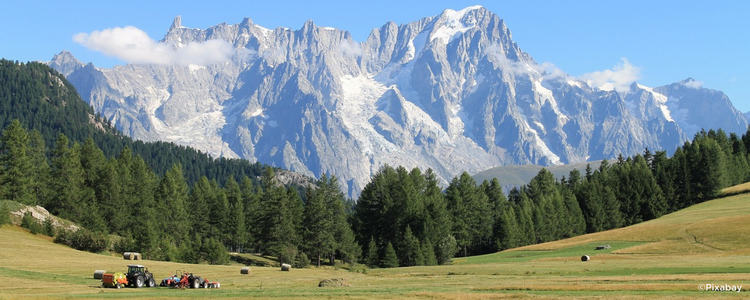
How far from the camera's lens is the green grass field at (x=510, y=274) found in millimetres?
47281

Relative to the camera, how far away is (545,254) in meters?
109

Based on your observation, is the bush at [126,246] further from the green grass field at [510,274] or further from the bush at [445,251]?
the bush at [445,251]

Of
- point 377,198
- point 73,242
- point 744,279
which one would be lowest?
point 744,279

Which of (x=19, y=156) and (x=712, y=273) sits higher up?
(x=19, y=156)

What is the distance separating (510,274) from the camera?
71.6 m

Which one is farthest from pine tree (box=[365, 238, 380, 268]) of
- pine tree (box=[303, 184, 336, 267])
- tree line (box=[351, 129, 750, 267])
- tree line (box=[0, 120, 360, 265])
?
pine tree (box=[303, 184, 336, 267])

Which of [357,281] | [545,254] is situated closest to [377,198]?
[545,254]

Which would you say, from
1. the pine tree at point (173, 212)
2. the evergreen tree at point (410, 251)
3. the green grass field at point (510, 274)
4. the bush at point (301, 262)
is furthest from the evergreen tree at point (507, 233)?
the pine tree at point (173, 212)

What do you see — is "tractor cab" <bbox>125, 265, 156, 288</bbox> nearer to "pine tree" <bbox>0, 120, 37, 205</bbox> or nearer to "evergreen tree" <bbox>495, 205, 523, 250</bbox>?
"pine tree" <bbox>0, 120, 37, 205</bbox>

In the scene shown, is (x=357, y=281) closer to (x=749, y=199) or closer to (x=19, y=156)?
(x=19, y=156)

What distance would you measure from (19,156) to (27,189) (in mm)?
7394

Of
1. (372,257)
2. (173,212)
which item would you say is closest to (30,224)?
(173,212)

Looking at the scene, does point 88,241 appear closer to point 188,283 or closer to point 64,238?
point 64,238

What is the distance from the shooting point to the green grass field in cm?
4728
